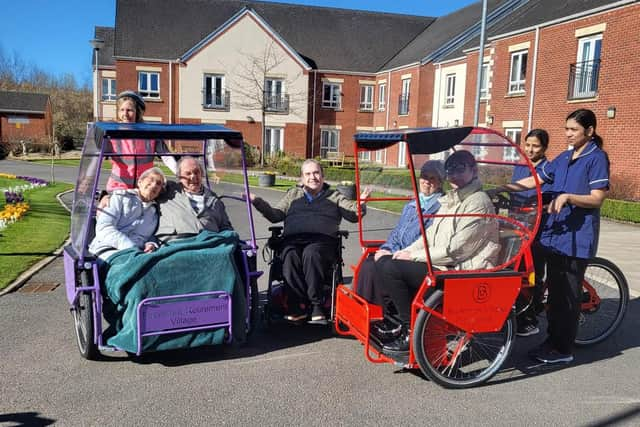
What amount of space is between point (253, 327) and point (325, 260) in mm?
860

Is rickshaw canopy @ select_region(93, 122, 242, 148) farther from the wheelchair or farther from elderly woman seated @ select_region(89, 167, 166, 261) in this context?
the wheelchair

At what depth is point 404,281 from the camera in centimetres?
438

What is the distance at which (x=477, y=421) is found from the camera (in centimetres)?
372

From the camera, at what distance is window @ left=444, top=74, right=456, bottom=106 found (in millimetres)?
29434

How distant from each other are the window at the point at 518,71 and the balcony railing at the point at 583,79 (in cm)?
268

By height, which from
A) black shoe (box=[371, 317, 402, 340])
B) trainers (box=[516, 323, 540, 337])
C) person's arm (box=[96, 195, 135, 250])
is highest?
person's arm (box=[96, 195, 135, 250])

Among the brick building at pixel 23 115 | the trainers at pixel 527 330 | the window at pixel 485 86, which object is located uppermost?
the window at pixel 485 86

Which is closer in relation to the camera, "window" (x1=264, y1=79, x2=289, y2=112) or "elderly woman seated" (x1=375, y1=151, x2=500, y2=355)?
"elderly woman seated" (x1=375, y1=151, x2=500, y2=355)

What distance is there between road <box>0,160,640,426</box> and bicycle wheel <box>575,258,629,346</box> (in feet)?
0.49

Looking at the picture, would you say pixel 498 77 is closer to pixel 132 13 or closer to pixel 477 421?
pixel 477 421

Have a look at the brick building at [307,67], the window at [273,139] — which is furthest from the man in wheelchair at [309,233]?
the window at [273,139]

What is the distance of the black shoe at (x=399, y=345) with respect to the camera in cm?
432

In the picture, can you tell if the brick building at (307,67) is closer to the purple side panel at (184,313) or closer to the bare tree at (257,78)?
the bare tree at (257,78)

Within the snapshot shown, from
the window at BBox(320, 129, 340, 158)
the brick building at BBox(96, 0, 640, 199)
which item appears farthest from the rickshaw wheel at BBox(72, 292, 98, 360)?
the window at BBox(320, 129, 340, 158)
